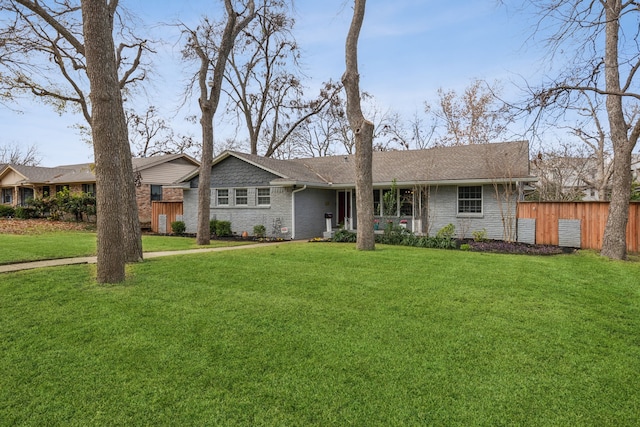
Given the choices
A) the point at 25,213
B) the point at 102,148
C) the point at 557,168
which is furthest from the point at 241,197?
the point at 557,168

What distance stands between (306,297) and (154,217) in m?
16.8

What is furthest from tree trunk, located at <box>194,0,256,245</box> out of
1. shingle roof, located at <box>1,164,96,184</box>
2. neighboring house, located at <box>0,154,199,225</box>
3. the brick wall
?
shingle roof, located at <box>1,164,96,184</box>

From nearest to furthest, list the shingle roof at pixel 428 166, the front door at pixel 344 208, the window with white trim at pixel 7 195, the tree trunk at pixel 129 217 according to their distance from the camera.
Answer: the tree trunk at pixel 129 217
the shingle roof at pixel 428 166
the front door at pixel 344 208
the window with white trim at pixel 7 195

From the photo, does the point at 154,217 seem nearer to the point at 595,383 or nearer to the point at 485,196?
the point at 485,196

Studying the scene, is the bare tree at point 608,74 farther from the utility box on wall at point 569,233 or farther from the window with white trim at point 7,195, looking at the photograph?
the window with white trim at point 7,195

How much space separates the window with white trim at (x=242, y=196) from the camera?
56.5 ft

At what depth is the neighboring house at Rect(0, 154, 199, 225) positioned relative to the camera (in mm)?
22641

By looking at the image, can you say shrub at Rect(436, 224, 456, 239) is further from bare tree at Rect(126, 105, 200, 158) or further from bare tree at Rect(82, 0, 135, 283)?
bare tree at Rect(126, 105, 200, 158)

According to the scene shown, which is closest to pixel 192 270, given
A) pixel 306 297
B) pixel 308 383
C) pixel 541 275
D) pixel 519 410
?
pixel 306 297

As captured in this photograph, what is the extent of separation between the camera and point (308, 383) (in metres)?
3.15

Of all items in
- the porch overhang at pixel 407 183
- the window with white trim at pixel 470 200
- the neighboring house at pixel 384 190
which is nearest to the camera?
the porch overhang at pixel 407 183

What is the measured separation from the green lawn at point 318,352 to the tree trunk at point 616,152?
12.6 feet

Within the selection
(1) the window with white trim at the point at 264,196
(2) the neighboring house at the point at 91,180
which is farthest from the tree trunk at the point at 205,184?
(2) the neighboring house at the point at 91,180

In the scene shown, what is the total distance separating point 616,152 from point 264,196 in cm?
1248
